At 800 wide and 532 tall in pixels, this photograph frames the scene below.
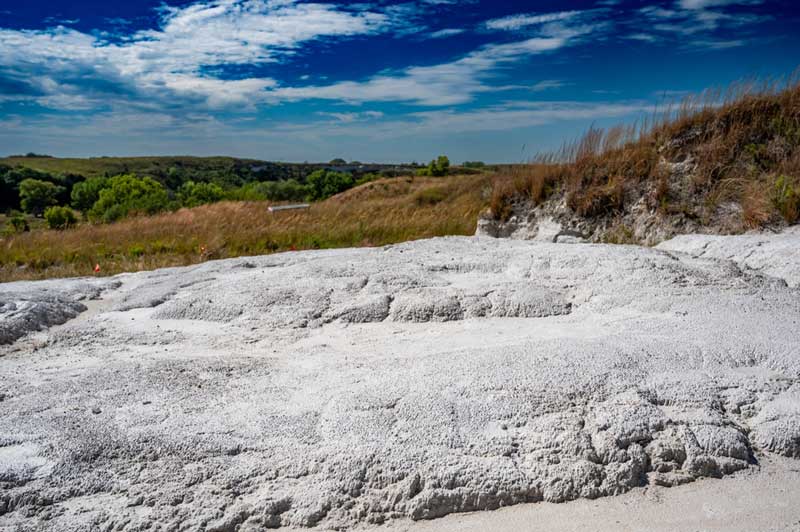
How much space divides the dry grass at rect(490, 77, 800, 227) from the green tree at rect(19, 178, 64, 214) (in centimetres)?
6417

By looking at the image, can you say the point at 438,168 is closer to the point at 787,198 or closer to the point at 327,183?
the point at 327,183

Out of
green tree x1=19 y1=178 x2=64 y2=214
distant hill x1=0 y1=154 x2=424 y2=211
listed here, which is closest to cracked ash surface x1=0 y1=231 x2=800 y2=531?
distant hill x1=0 y1=154 x2=424 y2=211

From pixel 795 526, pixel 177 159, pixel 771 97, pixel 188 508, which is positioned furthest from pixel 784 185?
pixel 177 159

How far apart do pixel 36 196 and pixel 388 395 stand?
70.3 m

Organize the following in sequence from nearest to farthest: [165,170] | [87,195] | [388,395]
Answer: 1. [388,395]
2. [87,195]
3. [165,170]

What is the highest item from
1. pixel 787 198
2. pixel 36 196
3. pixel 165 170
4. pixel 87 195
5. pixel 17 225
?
pixel 165 170

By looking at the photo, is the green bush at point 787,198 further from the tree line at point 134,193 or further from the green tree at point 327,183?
the green tree at point 327,183

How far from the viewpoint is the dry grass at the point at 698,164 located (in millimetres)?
8141

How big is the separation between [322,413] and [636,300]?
2908 millimetres

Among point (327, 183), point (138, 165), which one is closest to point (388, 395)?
point (327, 183)

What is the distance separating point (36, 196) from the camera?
6138 centimetres

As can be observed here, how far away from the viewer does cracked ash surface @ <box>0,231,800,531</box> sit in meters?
2.59

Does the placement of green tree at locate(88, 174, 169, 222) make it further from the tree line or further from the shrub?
the shrub

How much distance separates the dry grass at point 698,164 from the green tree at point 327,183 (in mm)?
37052
